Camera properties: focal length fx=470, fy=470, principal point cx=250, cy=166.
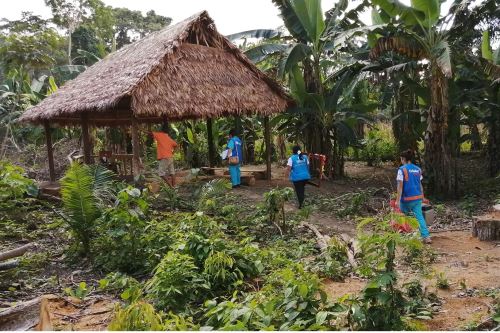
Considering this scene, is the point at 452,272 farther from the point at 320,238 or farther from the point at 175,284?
the point at 175,284

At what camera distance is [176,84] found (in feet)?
34.2

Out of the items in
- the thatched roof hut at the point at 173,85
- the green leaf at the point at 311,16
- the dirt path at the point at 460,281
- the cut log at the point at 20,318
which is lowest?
the dirt path at the point at 460,281

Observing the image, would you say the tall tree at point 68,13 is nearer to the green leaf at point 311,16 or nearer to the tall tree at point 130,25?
the tall tree at point 130,25

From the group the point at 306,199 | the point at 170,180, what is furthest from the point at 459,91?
the point at 170,180

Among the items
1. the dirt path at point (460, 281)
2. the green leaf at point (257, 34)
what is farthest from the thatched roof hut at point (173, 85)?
the dirt path at point (460, 281)

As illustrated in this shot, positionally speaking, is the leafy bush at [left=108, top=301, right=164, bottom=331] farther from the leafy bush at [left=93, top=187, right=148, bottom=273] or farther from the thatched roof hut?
the thatched roof hut

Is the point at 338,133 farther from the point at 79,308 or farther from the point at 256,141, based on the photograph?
the point at 79,308

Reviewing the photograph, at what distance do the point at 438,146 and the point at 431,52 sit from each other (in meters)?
2.12

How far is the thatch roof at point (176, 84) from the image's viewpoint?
385 inches

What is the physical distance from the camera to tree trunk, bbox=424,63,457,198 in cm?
1037

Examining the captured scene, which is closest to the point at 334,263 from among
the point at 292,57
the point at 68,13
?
the point at 292,57

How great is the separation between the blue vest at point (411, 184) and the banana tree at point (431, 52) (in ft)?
11.6

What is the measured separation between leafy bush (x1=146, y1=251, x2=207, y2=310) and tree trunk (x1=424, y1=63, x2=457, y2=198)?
25.3ft

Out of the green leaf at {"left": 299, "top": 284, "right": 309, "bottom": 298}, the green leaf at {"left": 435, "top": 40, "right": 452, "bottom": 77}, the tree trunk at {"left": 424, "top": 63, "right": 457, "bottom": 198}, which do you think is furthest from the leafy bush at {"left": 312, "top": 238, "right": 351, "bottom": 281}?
the tree trunk at {"left": 424, "top": 63, "right": 457, "bottom": 198}
